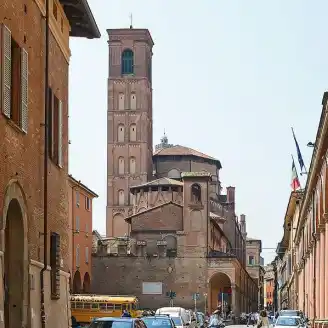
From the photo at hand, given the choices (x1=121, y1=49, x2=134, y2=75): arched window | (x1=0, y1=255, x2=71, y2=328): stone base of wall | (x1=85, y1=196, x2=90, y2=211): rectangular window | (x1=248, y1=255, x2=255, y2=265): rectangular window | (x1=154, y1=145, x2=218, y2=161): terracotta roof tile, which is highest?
(x1=121, y1=49, x2=134, y2=75): arched window

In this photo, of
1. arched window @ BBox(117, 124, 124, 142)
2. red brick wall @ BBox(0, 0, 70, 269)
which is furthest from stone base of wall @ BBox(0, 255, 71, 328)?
arched window @ BBox(117, 124, 124, 142)

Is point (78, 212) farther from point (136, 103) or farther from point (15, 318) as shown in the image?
point (136, 103)

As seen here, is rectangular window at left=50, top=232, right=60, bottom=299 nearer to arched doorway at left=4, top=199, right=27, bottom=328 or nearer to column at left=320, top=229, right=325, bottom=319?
arched doorway at left=4, top=199, right=27, bottom=328

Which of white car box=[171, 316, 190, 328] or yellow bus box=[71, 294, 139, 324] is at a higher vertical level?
white car box=[171, 316, 190, 328]

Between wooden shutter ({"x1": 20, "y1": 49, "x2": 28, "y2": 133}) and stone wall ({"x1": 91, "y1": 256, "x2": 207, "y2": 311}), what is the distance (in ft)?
194

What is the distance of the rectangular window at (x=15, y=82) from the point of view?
1844 cm

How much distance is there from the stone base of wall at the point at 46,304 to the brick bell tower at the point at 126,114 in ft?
301

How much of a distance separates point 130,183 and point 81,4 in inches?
3666

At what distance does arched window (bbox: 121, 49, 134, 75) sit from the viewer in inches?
4695

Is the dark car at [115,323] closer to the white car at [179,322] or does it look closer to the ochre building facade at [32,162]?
the ochre building facade at [32,162]

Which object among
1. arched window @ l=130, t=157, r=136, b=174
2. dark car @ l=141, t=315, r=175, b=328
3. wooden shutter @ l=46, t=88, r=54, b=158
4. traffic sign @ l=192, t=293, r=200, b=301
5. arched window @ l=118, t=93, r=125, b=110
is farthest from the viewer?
arched window @ l=118, t=93, r=125, b=110

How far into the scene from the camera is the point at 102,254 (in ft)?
260

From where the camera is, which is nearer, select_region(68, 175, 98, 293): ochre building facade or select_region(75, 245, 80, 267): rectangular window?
select_region(68, 175, 98, 293): ochre building facade

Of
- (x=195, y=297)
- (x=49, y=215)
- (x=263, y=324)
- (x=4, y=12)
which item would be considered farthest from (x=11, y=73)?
(x=195, y=297)
